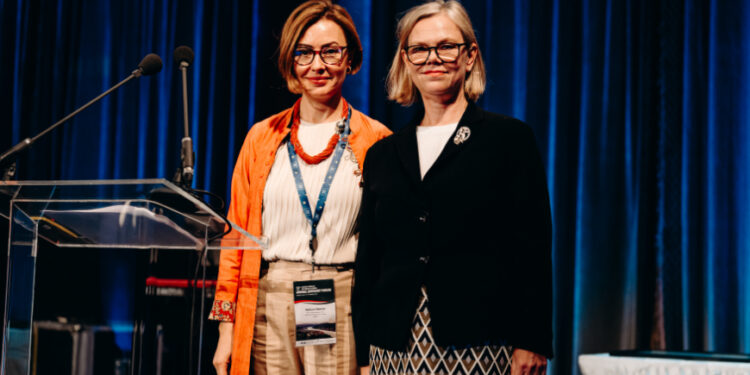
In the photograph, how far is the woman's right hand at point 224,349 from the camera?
218cm

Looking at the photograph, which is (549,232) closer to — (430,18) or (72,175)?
(430,18)

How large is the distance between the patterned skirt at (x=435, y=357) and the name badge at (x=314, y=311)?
30 cm

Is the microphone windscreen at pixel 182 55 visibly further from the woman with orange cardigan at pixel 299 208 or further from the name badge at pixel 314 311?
the name badge at pixel 314 311

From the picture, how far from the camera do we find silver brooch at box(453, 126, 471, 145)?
190 cm

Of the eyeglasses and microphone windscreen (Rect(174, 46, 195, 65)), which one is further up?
the eyeglasses

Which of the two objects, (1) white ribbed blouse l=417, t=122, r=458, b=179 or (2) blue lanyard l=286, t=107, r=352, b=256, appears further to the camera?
(2) blue lanyard l=286, t=107, r=352, b=256

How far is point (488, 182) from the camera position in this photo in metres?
1.82

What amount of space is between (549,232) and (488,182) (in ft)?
0.66

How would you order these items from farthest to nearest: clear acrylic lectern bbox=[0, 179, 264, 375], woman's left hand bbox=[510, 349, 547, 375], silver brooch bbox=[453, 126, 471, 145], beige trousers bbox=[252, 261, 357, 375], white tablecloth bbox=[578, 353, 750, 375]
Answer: white tablecloth bbox=[578, 353, 750, 375] → beige trousers bbox=[252, 261, 357, 375] → silver brooch bbox=[453, 126, 471, 145] → woman's left hand bbox=[510, 349, 547, 375] → clear acrylic lectern bbox=[0, 179, 264, 375]

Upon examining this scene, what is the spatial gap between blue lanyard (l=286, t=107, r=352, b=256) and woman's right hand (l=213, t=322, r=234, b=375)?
364mm

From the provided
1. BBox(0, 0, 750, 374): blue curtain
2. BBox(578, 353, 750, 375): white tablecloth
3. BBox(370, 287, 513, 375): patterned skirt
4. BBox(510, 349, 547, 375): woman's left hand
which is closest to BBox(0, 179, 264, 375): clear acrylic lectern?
BBox(370, 287, 513, 375): patterned skirt

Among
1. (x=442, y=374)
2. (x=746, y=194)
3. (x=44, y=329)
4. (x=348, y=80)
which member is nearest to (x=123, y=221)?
(x=44, y=329)

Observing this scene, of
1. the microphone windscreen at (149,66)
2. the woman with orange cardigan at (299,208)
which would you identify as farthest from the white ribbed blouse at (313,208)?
the microphone windscreen at (149,66)

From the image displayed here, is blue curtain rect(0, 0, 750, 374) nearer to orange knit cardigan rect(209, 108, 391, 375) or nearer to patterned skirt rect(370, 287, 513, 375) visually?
orange knit cardigan rect(209, 108, 391, 375)
